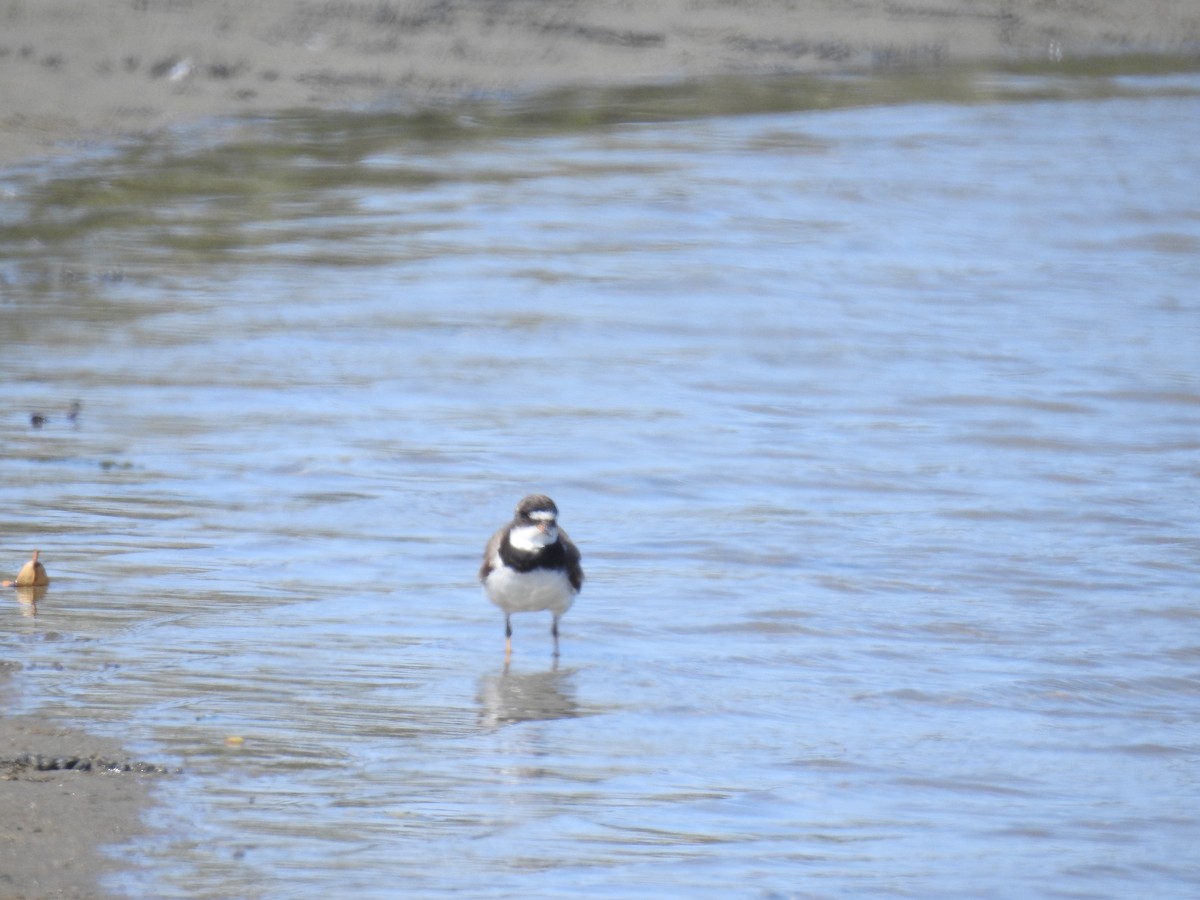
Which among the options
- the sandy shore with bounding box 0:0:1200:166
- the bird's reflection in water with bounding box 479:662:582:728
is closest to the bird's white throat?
the bird's reflection in water with bounding box 479:662:582:728

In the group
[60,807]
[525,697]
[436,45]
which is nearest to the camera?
[60,807]

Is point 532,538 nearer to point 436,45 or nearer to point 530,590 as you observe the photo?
point 530,590

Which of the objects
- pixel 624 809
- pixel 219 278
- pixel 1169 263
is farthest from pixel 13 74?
pixel 624 809

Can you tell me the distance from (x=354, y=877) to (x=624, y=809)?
1062mm

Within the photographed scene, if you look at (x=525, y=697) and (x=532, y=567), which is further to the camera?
(x=532, y=567)

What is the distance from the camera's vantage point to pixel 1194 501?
34.1ft

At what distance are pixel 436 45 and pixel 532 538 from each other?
11747 mm

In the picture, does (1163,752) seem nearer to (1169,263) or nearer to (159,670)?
(159,670)

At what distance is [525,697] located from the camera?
25.2 ft

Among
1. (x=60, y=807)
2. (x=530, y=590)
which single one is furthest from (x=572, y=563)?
(x=60, y=807)

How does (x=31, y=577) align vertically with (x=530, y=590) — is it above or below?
above

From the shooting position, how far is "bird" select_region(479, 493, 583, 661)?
8.20m

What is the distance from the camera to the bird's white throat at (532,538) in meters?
8.30

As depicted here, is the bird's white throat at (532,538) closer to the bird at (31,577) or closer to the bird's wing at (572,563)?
the bird's wing at (572,563)
